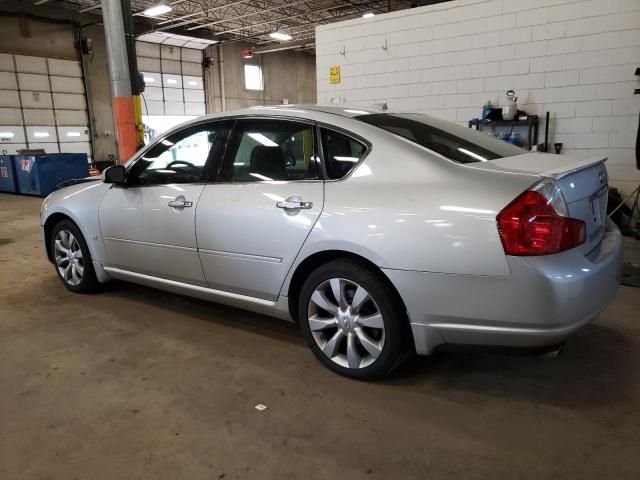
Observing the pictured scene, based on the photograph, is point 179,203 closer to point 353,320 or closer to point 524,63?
point 353,320

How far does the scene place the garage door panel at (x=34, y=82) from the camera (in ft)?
47.6

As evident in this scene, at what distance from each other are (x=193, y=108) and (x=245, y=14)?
4922 millimetres

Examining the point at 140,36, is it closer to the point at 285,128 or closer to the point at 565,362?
the point at 285,128

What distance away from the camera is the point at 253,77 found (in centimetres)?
2225

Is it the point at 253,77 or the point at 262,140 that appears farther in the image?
the point at 253,77

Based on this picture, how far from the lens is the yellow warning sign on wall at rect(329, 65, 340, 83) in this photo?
776 cm

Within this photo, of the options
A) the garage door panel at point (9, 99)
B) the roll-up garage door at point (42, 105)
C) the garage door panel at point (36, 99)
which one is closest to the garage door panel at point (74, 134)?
the roll-up garage door at point (42, 105)

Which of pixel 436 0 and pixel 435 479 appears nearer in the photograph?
pixel 435 479

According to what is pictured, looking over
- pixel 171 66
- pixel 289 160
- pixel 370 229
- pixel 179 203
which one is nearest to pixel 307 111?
pixel 289 160

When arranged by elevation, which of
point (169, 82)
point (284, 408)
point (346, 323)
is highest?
point (169, 82)

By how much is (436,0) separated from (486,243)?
7.14 m

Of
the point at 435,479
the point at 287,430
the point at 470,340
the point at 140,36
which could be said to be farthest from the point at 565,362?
the point at 140,36

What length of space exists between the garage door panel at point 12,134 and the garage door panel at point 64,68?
2.10m

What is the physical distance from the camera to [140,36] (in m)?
17.2
